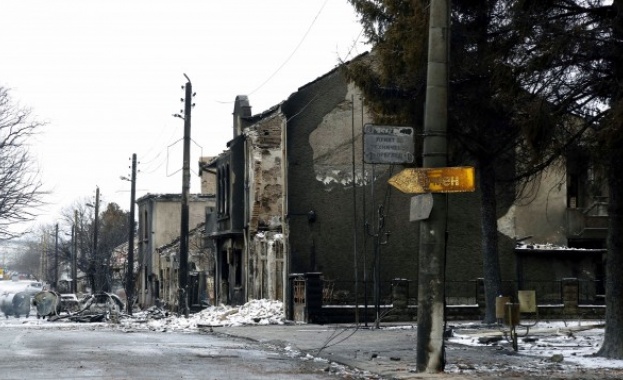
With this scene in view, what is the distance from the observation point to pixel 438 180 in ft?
41.5

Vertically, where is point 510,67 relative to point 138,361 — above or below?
above

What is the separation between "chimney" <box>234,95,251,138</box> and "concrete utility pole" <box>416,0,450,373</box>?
92.2 ft

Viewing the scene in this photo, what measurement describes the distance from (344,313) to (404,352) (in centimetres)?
1252

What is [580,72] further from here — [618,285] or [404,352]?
[404,352]

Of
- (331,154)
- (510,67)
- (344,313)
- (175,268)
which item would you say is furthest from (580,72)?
(175,268)

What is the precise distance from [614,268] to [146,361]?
7808 millimetres

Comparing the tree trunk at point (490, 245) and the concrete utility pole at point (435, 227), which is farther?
the tree trunk at point (490, 245)

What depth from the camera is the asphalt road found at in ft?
41.5

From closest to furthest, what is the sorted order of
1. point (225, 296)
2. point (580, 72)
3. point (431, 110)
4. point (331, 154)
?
point (431, 110)
point (580, 72)
point (331, 154)
point (225, 296)

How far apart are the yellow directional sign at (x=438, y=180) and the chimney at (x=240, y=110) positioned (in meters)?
28.2

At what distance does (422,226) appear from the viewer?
12859mm

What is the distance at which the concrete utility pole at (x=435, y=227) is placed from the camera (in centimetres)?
1259

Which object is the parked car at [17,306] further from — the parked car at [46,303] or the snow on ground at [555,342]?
the snow on ground at [555,342]

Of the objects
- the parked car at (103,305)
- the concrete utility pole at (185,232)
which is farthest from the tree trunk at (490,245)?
the parked car at (103,305)
